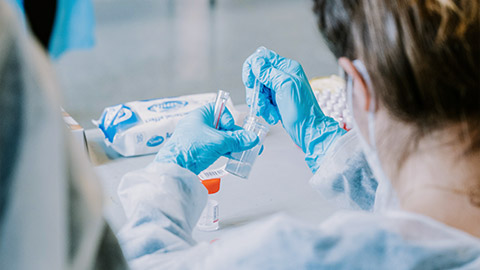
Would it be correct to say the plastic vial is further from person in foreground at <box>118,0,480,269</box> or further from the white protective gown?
the white protective gown

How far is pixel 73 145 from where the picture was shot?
1.20 ft

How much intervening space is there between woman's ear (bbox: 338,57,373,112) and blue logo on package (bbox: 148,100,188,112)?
0.82 meters

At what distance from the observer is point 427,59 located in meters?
0.59

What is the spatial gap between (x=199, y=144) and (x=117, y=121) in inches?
16.2

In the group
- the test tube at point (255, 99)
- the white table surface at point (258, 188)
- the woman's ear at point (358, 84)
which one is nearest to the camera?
the woman's ear at point (358, 84)

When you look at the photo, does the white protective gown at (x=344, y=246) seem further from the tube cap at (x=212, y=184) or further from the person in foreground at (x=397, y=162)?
the tube cap at (x=212, y=184)

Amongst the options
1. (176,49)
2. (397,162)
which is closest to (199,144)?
(397,162)

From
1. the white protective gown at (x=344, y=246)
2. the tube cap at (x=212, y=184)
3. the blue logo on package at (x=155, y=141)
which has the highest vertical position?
the white protective gown at (x=344, y=246)

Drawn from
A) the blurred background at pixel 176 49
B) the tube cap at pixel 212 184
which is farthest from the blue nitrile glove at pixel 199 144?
the blurred background at pixel 176 49

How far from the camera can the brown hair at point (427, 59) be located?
1.94 feet

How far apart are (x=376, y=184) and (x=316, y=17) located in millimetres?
422

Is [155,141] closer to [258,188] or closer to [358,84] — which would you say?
[258,188]

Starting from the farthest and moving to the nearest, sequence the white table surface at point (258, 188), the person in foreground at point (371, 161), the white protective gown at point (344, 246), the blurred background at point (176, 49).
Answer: the blurred background at point (176, 49) → the white table surface at point (258, 188) → the white protective gown at point (344, 246) → the person in foreground at point (371, 161)

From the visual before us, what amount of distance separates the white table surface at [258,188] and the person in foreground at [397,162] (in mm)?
337
